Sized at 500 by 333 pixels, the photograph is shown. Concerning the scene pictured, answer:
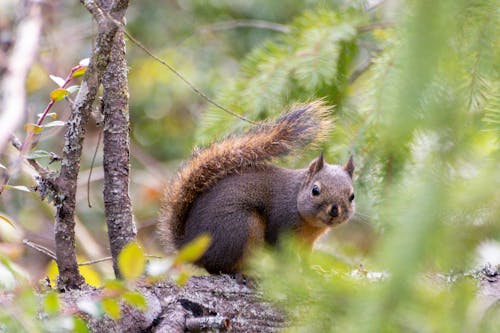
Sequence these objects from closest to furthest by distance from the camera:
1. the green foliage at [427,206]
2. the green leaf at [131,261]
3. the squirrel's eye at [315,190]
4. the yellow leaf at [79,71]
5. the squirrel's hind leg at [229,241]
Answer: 1. the green foliage at [427,206]
2. the green leaf at [131,261]
3. the yellow leaf at [79,71]
4. the squirrel's hind leg at [229,241]
5. the squirrel's eye at [315,190]

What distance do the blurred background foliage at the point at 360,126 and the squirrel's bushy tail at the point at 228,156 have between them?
109mm

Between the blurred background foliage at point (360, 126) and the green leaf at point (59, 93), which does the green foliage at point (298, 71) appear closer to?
the blurred background foliage at point (360, 126)

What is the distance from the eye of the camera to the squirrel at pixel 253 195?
2.04 metres

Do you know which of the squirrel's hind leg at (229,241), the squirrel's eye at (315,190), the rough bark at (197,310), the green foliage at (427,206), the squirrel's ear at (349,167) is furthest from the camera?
the squirrel's eye at (315,190)

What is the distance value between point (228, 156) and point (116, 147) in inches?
23.6

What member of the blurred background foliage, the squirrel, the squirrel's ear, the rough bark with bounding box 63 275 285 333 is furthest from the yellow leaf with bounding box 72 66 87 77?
the squirrel's ear

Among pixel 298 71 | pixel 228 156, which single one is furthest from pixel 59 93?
pixel 298 71

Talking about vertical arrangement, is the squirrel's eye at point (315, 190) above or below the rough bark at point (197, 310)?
above

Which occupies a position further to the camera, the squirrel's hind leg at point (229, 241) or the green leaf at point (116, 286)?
the squirrel's hind leg at point (229, 241)

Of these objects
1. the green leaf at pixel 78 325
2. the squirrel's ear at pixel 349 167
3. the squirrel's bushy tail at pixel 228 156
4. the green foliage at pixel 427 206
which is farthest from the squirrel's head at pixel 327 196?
the green leaf at pixel 78 325

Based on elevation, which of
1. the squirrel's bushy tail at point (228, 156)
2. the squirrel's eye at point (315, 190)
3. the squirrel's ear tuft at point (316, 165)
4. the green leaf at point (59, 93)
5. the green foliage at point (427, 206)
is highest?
the green leaf at point (59, 93)

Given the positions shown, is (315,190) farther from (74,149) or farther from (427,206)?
(427,206)

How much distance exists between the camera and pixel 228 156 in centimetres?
212

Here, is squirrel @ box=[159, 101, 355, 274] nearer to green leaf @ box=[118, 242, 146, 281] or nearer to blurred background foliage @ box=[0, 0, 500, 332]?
blurred background foliage @ box=[0, 0, 500, 332]
